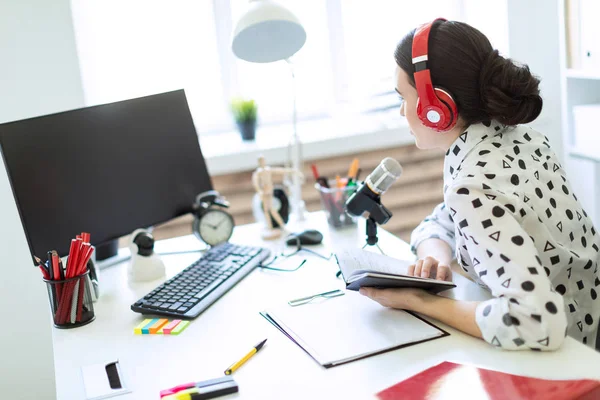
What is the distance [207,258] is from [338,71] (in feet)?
4.44

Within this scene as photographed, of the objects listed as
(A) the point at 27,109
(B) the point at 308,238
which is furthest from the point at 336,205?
(A) the point at 27,109

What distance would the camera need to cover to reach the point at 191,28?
8.58 feet

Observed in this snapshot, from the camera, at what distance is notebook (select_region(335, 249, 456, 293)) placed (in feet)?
3.99

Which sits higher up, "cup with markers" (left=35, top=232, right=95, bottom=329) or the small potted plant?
the small potted plant

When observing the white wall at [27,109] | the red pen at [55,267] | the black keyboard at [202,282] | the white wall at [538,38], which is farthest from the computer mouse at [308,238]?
the white wall at [538,38]

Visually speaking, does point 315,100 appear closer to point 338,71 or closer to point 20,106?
point 338,71

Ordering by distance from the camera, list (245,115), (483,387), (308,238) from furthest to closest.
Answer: (245,115), (308,238), (483,387)

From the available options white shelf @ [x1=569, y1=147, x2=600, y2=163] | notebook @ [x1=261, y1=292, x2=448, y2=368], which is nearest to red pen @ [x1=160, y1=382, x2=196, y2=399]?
notebook @ [x1=261, y1=292, x2=448, y2=368]

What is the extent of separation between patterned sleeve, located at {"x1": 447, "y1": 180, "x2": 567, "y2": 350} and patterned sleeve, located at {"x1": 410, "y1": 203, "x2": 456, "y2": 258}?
368mm

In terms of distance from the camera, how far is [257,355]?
1.19 m

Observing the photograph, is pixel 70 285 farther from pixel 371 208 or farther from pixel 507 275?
pixel 507 275

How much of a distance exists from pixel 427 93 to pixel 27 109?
1.33 meters

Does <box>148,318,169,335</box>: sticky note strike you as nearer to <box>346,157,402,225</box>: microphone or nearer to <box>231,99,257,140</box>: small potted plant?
<box>346,157,402,225</box>: microphone

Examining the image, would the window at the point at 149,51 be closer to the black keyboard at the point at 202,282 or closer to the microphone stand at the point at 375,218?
the black keyboard at the point at 202,282
